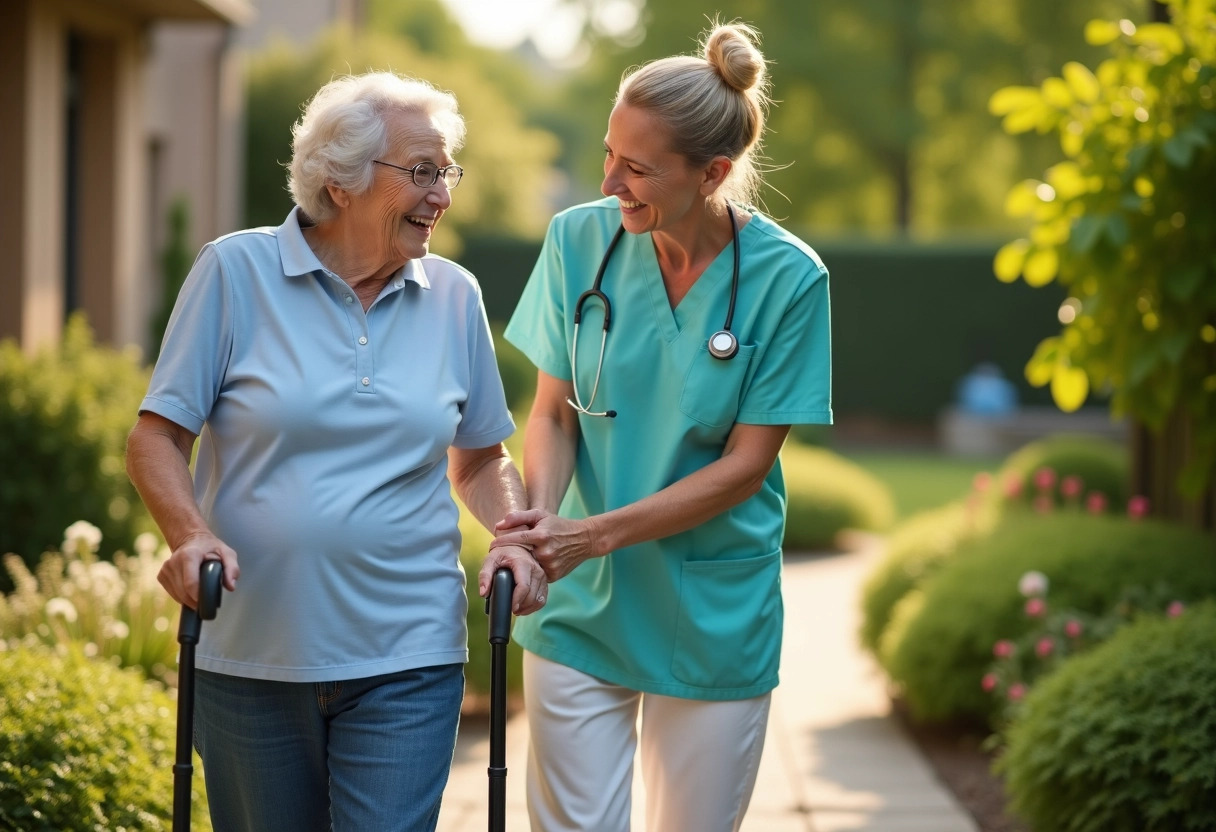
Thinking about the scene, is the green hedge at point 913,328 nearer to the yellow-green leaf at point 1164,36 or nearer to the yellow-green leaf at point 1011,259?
the yellow-green leaf at point 1011,259

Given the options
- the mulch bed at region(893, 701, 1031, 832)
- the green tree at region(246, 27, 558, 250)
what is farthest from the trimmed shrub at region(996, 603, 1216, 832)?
the green tree at region(246, 27, 558, 250)

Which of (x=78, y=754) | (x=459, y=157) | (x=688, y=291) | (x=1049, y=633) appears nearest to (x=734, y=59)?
(x=688, y=291)

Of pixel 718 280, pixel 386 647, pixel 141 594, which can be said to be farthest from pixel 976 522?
pixel 386 647

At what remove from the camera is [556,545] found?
98.3 inches

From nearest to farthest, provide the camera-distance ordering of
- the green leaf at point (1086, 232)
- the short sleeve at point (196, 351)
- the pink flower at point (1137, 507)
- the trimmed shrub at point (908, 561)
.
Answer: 1. the short sleeve at point (196, 351)
2. the green leaf at point (1086, 232)
3. the pink flower at point (1137, 507)
4. the trimmed shrub at point (908, 561)

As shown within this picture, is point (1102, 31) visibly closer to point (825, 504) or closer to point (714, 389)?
point (714, 389)

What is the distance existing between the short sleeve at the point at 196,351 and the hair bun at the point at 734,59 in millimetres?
940

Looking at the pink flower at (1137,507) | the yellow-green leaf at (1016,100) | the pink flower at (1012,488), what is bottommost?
the pink flower at (1012,488)

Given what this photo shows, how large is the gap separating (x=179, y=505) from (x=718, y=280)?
1086 millimetres

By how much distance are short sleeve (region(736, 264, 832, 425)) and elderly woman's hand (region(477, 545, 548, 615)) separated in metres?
0.51

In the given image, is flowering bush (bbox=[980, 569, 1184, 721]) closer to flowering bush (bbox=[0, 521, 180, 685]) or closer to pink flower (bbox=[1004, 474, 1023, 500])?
pink flower (bbox=[1004, 474, 1023, 500])

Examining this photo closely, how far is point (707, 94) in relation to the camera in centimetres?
255

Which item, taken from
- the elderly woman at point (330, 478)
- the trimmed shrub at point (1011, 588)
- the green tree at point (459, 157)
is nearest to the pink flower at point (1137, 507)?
the trimmed shrub at point (1011, 588)

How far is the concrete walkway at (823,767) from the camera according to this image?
180 inches
